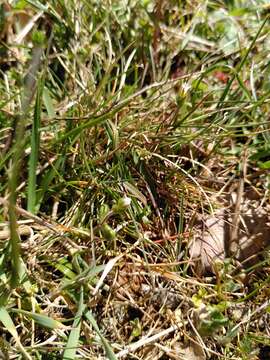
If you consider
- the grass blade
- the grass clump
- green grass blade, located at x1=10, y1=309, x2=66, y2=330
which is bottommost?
the grass blade

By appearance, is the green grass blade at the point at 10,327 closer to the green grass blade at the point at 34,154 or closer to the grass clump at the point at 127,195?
the grass clump at the point at 127,195

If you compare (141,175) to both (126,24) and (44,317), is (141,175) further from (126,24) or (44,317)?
(126,24)

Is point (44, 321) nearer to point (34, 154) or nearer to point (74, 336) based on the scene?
point (74, 336)

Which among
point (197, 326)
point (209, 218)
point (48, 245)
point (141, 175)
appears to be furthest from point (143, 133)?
point (197, 326)

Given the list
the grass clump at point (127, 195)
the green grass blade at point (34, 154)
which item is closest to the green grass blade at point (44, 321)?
the grass clump at point (127, 195)

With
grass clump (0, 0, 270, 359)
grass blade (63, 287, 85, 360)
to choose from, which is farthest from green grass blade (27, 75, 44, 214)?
grass blade (63, 287, 85, 360)

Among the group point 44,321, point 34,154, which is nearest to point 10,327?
point 44,321

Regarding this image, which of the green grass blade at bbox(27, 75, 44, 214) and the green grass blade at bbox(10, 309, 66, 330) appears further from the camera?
the green grass blade at bbox(27, 75, 44, 214)

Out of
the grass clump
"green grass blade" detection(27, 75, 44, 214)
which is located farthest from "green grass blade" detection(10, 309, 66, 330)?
"green grass blade" detection(27, 75, 44, 214)

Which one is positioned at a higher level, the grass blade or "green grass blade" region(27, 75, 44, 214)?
"green grass blade" region(27, 75, 44, 214)

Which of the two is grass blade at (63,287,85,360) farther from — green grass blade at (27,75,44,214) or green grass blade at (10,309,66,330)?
green grass blade at (27,75,44,214)
